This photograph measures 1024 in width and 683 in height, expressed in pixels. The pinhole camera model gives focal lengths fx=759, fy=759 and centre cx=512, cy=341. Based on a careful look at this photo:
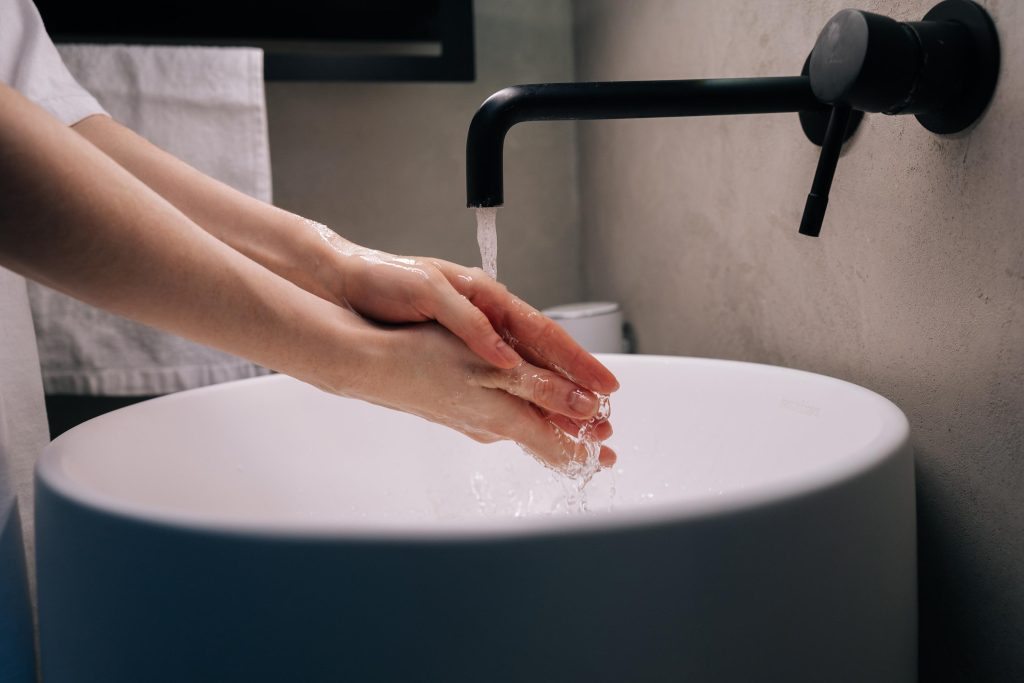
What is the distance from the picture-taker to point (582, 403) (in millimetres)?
570

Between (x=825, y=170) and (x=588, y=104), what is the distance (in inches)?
6.3

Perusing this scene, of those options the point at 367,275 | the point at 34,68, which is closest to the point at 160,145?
the point at 34,68

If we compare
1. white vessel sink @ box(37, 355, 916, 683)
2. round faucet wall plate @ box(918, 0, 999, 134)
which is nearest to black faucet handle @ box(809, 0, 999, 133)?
round faucet wall plate @ box(918, 0, 999, 134)

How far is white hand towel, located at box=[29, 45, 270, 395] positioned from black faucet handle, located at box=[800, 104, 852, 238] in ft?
2.36

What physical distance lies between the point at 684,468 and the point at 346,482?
29 cm

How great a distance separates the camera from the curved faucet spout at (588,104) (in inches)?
17.9

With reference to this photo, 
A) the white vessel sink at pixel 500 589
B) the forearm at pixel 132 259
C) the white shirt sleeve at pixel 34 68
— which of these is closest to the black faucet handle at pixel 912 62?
the white vessel sink at pixel 500 589

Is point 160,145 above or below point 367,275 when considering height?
above

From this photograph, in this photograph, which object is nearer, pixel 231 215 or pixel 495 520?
pixel 495 520

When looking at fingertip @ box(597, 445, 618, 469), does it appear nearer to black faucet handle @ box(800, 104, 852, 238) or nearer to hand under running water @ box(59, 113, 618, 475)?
hand under running water @ box(59, 113, 618, 475)

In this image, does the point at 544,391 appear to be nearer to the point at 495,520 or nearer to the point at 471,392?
the point at 471,392

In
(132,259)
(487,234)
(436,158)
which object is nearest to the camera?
(132,259)

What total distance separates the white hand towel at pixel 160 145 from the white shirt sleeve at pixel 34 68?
19 centimetres

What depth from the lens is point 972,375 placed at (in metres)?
0.49
